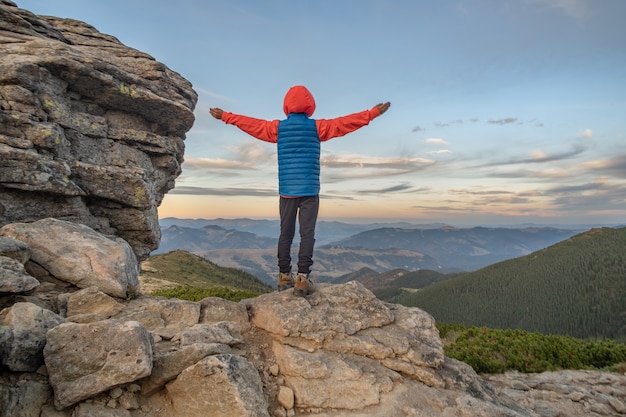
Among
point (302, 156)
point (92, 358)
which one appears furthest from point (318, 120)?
point (92, 358)

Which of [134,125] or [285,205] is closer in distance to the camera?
[285,205]

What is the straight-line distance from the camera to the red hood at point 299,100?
10.9m

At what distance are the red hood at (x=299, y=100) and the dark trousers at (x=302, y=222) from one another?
9.09ft

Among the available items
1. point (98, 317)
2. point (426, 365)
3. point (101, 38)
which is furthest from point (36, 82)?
point (426, 365)

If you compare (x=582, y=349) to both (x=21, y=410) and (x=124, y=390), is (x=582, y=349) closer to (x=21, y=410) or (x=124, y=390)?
(x=124, y=390)

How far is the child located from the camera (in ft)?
→ 35.2

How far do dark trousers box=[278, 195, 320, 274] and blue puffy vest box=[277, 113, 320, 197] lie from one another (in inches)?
12.5

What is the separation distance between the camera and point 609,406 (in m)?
12.8

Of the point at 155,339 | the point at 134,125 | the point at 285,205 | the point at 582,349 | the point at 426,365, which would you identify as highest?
the point at 134,125

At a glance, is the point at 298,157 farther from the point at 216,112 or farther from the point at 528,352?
the point at 528,352

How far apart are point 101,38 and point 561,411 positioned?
24.7m

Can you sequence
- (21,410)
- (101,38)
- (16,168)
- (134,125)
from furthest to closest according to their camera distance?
(101,38)
(134,125)
(16,168)
(21,410)

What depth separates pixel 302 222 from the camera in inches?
428

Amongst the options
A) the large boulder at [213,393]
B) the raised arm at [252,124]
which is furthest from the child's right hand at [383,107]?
the large boulder at [213,393]
